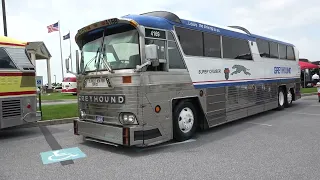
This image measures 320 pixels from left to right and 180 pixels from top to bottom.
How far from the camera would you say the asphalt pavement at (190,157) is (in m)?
4.55

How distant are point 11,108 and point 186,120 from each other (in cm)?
474

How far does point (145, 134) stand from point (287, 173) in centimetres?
265

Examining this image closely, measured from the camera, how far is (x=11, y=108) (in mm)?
7730

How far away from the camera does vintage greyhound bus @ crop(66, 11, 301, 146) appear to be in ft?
18.8

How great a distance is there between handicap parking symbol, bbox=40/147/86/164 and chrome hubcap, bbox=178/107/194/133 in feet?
7.69

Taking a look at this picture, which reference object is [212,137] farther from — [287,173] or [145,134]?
[287,173]

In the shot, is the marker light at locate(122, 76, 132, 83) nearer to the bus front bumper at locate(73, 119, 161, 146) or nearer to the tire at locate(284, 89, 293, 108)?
the bus front bumper at locate(73, 119, 161, 146)

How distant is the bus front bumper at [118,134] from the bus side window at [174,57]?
1557mm

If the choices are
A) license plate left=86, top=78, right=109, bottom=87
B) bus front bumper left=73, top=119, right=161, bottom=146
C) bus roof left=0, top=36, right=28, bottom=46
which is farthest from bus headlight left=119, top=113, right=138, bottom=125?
bus roof left=0, top=36, right=28, bottom=46

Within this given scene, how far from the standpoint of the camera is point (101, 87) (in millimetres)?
6223

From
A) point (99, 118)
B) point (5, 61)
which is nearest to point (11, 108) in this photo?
point (5, 61)

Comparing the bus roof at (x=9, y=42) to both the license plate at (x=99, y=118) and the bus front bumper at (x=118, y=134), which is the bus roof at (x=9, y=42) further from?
the license plate at (x=99, y=118)

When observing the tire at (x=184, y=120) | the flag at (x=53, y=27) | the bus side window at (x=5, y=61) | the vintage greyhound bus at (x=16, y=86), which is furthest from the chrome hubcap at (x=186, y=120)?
the flag at (x=53, y=27)

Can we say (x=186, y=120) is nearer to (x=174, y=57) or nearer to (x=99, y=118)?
(x=174, y=57)
